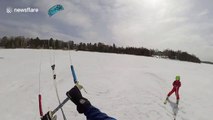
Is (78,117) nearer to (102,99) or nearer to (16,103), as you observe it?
(102,99)

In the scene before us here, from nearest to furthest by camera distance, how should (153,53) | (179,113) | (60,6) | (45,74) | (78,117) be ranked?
(60,6), (78,117), (179,113), (45,74), (153,53)

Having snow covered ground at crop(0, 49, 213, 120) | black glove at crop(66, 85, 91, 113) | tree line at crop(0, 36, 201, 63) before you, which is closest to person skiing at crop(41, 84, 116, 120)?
black glove at crop(66, 85, 91, 113)

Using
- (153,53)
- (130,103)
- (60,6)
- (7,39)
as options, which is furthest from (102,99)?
(7,39)

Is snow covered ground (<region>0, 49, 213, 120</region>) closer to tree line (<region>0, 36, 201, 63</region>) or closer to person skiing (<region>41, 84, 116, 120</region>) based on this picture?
person skiing (<region>41, 84, 116, 120</region>)

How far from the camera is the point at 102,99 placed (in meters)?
10.5

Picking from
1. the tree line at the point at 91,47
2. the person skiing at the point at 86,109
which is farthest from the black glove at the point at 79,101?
the tree line at the point at 91,47

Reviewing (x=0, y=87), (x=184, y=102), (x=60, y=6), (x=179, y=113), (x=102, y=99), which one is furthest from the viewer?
(x=0, y=87)

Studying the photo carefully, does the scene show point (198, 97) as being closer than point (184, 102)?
No

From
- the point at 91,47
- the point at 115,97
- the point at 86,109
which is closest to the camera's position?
the point at 86,109

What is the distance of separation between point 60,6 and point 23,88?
8.20 metres

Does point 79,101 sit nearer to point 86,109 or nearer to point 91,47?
point 86,109

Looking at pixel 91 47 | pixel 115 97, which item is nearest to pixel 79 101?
pixel 115 97

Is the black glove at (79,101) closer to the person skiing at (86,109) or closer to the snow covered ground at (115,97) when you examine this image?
the person skiing at (86,109)

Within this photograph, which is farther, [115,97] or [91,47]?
[91,47]
